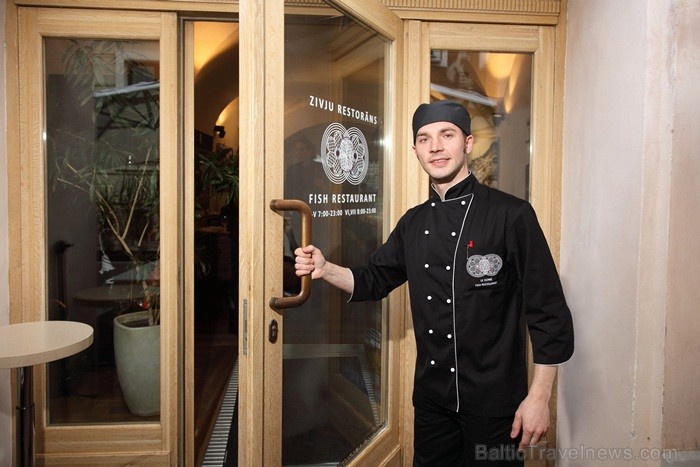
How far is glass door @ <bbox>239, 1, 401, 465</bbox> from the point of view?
1.41m

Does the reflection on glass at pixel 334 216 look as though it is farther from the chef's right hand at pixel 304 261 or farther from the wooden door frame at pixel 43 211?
the wooden door frame at pixel 43 211

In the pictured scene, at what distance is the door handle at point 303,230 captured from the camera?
56.2 inches

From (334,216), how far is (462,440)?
899 mm

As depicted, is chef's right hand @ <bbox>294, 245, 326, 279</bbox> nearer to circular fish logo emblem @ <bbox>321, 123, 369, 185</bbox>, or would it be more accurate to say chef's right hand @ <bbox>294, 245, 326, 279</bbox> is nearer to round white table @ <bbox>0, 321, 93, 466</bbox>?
circular fish logo emblem @ <bbox>321, 123, 369, 185</bbox>

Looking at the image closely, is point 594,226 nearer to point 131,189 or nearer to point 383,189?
point 383,189

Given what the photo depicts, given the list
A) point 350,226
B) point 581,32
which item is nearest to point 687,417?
point 350,226

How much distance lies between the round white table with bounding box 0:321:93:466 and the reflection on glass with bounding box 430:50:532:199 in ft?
6.26

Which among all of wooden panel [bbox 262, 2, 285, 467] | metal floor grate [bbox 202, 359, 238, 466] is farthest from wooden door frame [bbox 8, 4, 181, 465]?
wooden panel [bbox 262, 2, 285, 467]

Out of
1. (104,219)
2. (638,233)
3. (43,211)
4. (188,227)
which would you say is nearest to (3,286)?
(43,211)

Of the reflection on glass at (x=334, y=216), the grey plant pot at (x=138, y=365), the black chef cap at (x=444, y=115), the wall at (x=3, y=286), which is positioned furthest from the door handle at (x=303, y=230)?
the wall at (x=3, y=286)

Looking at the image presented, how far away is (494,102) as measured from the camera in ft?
7.89

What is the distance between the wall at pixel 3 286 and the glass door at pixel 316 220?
155 centimetres

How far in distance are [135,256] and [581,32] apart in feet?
7.77

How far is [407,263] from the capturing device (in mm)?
1737
